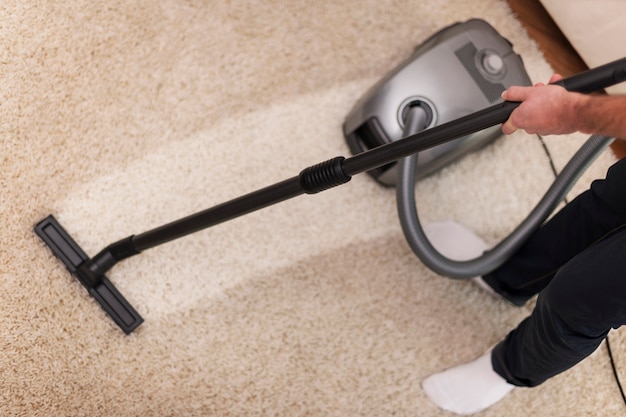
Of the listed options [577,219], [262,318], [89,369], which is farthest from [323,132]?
[89,369]

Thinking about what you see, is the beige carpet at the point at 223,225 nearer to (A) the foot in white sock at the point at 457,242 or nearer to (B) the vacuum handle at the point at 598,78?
(A) the foot in white sock at the point at 457,242

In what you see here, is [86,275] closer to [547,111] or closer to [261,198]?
[261,198]

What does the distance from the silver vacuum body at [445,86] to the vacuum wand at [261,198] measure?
0.40 metres

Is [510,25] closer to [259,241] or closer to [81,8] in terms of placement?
[259,241]

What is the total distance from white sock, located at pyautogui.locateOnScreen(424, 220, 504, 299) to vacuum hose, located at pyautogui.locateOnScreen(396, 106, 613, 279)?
99 mm

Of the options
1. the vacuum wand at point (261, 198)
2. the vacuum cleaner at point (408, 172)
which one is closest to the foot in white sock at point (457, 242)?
the vacuum cleaner at point (408, 172)

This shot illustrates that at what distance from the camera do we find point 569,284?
2.92 feet

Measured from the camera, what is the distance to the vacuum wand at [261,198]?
0.75m

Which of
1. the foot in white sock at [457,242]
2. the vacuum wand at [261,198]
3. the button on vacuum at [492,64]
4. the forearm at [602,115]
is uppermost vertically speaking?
the vacuum wand at [261,198]

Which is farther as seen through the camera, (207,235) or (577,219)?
(207,235)

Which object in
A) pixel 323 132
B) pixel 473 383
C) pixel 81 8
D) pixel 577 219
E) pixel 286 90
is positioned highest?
pixel 81 8

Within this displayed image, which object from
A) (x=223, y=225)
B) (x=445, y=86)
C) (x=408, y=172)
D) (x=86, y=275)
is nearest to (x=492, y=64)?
(x=445, y=86)

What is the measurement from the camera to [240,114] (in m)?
1.30

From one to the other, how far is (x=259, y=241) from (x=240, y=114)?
274 mm
